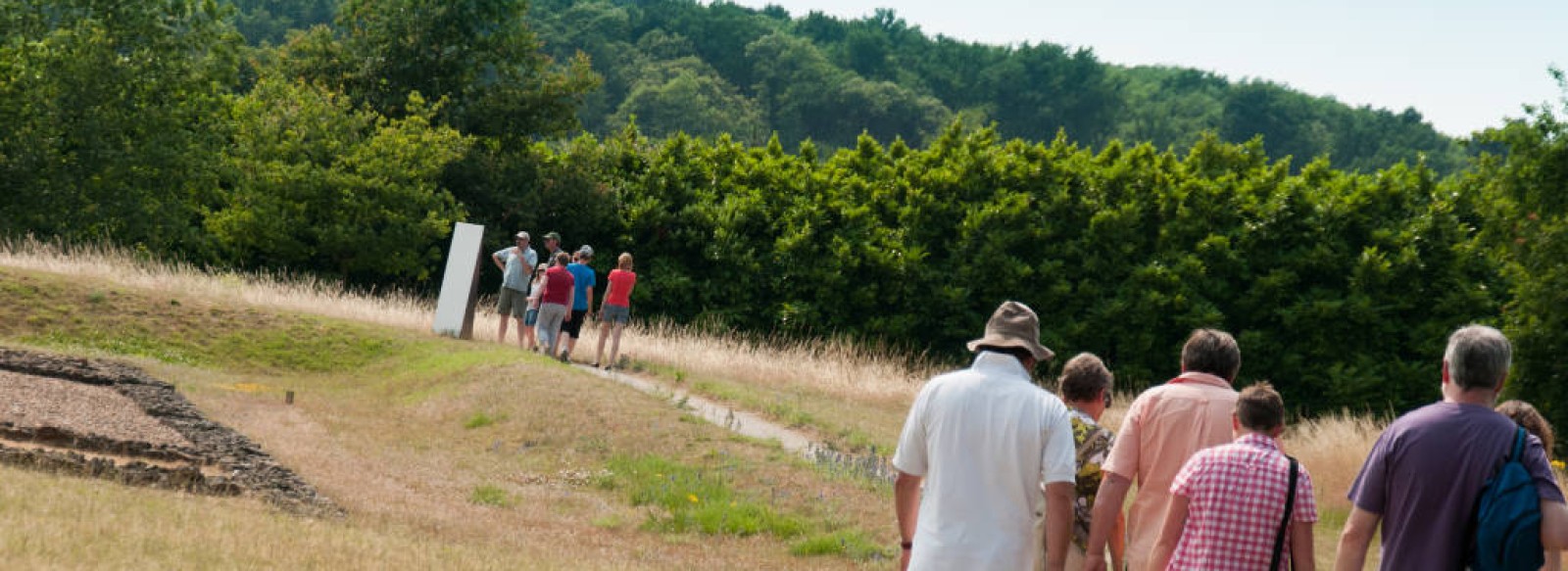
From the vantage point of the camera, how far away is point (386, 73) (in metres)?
41.2

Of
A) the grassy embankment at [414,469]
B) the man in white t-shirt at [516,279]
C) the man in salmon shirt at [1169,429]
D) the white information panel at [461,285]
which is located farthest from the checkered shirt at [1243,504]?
the white information panel at [461,285]

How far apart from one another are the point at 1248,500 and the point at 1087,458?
100cm

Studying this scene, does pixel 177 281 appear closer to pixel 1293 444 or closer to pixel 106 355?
pixel 106 355

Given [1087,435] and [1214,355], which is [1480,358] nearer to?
[1214,355]

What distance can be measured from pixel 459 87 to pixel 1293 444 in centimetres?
2731

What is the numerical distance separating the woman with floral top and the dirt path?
8.52 m

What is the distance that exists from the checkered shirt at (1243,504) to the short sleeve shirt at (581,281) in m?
16.4

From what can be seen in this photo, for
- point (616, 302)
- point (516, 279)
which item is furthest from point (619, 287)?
point (516, 279)

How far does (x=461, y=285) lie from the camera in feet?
76.1

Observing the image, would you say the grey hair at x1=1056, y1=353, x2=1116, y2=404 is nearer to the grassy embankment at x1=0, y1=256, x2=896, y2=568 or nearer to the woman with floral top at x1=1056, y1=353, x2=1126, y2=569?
the woman with floral top at x1=1056, y1=353, x2=1126, y2=569

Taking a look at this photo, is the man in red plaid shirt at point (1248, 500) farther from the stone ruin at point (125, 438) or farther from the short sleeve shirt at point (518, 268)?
the short sleeve shirt at point (518, 268)

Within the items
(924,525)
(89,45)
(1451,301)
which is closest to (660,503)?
(924,525)

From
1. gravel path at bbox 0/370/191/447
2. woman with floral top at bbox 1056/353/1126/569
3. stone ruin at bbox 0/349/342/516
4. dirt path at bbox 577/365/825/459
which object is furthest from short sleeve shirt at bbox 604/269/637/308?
woman with floral top at bbox 1056/353/1126/569

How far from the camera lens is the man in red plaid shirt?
5.53m
